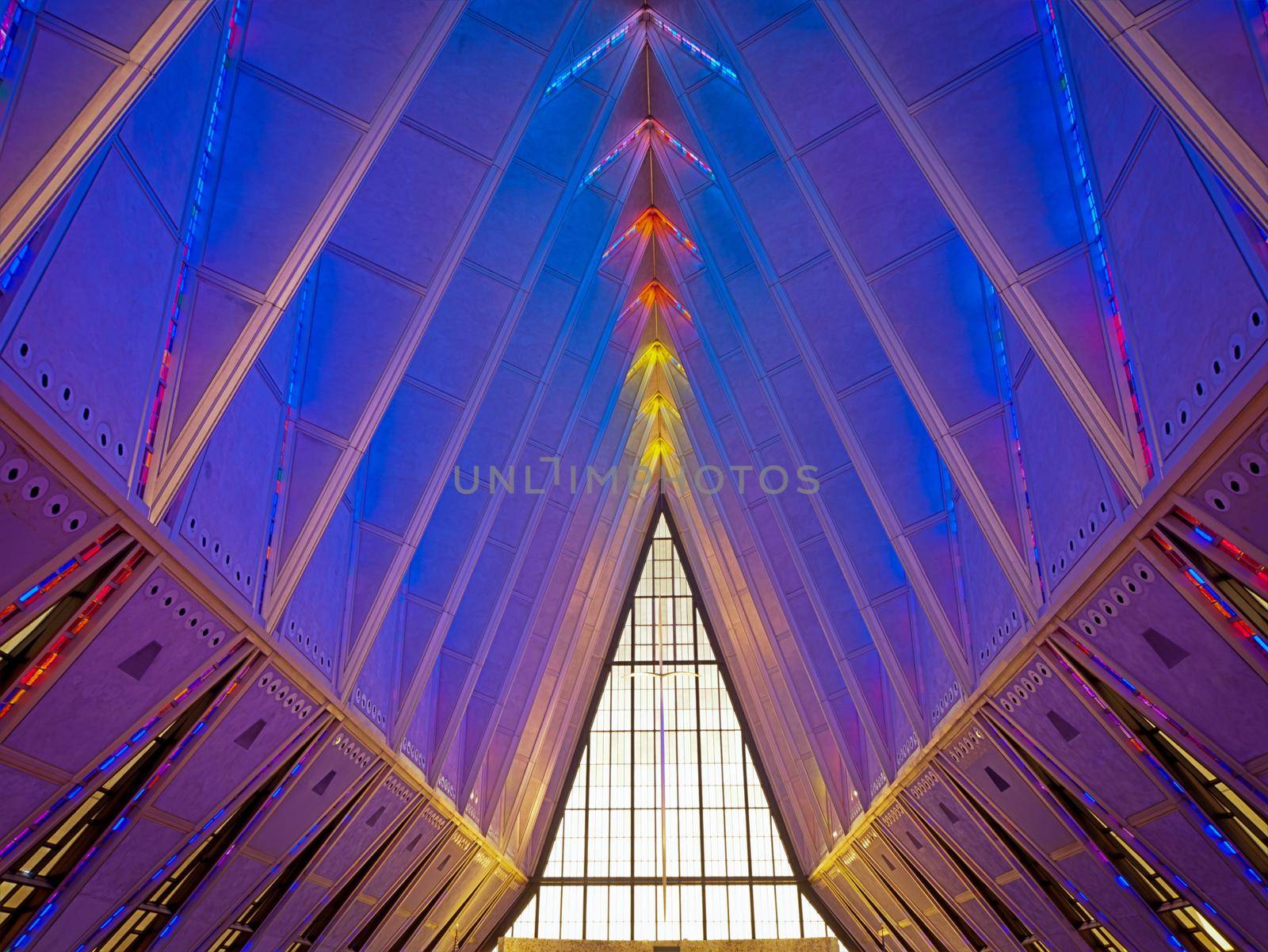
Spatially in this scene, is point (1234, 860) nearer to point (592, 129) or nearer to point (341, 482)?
point (341, 482)

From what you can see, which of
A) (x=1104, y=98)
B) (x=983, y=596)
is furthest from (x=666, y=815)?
(x=1104, y=98)

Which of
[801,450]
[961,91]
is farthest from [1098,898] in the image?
[961,91]

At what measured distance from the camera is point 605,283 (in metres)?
22.4

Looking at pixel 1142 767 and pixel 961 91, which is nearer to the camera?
pixel 961 91

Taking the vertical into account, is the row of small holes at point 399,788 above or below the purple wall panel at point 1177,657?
above

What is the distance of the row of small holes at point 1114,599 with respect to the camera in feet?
32.9

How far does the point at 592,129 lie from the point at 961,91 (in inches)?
262

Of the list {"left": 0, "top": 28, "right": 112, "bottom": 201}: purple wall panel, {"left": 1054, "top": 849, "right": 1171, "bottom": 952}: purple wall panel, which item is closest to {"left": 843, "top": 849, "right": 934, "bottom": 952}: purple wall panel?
{"left": 1054, "top": 849, "right": 1171, "bottom": 952}: purple wall panel

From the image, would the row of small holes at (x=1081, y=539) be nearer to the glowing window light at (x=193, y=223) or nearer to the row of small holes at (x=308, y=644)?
the glowing window light at (x=193, y=223)

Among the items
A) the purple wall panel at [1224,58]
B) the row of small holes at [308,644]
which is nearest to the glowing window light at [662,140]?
the row of small holes at [308,644]

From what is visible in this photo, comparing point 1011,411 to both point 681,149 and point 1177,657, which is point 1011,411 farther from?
point 681,149

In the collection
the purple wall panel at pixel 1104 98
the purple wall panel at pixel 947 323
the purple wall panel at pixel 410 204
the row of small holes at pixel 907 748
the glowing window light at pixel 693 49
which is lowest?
the row of small holes at pixel 907 748

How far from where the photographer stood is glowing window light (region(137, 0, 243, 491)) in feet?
32.2

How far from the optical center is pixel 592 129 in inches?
655
